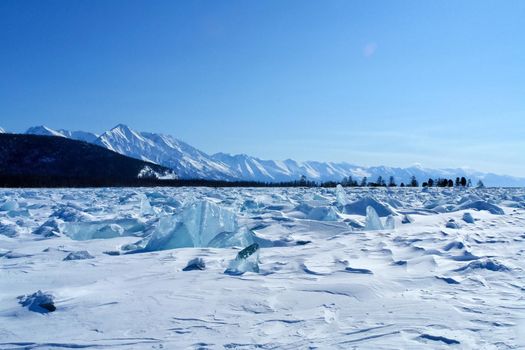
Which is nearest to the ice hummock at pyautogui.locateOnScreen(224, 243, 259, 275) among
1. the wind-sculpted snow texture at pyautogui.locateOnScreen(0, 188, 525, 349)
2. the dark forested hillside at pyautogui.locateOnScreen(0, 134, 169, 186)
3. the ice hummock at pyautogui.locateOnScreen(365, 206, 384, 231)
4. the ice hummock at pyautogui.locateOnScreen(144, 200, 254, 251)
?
the wind-sculpted snow texture at pyautogui.locateOnScreen(0, 188, 525, 349)

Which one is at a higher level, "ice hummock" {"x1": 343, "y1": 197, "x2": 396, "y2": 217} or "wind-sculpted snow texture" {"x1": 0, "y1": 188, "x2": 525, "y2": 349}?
"ice hummock" {"x1": 343, "y1": 197, "x2": 396, "y2": 217}

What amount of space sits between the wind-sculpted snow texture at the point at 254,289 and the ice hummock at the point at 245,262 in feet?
0.04

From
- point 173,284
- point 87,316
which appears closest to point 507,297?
point 173,284

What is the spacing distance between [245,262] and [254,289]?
0.68 meters

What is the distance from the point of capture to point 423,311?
2.92 meters

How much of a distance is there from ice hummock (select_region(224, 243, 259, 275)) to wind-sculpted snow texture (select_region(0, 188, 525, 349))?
1cm

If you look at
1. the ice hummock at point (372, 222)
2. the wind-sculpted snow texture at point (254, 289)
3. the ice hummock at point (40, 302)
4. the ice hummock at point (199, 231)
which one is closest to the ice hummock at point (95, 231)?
the wind-sculpted snow texture at point (254, 289)

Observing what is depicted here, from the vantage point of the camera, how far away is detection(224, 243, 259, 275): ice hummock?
408 centimetres

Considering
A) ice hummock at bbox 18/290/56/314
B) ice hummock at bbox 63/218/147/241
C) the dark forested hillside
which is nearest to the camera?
ice hummock at bbox 18/290/56/314

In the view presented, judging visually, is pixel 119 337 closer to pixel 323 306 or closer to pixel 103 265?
pixel 323 306

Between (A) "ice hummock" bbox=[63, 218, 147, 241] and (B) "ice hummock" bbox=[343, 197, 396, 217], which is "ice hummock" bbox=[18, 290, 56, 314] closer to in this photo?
(A) "ice hummock" bbox=[63, 218, 147, 241]

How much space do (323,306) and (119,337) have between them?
4.72 ft

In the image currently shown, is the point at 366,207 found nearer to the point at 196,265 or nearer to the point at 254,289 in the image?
the point at 196,265

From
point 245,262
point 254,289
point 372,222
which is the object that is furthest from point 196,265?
point 372,222
